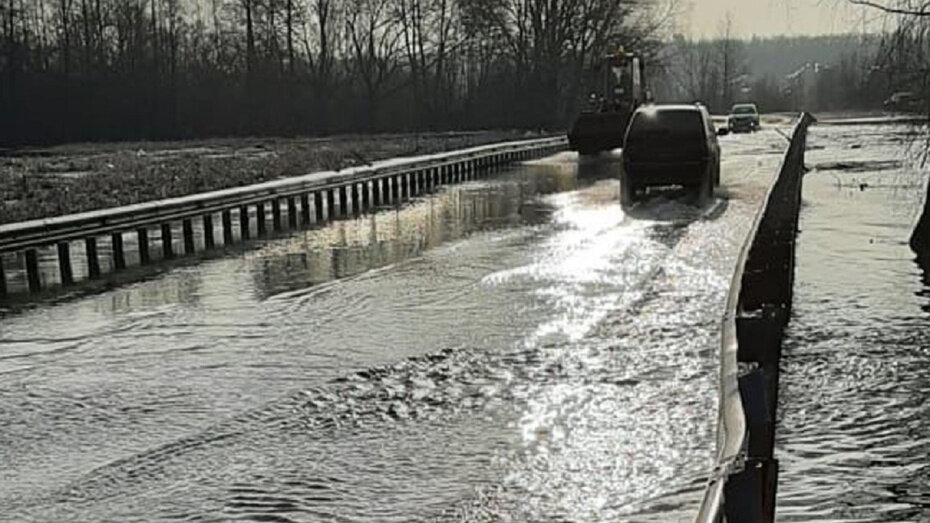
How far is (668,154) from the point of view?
80.1 ft

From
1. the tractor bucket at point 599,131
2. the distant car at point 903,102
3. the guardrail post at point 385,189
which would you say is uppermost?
the distant car at point 903,102

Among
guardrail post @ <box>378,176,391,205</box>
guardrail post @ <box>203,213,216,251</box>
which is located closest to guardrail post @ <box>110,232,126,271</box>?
guardrail post @ <box>203,213,216,251</box>

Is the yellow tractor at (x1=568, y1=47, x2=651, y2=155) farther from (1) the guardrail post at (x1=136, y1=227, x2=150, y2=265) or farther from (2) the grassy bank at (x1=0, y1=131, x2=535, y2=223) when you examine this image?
(1) the guardrail post at (x1=136, y1=227, x2=150, y2=265)

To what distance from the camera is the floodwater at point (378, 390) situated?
6652 mm

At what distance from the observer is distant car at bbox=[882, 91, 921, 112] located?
44.3 ft

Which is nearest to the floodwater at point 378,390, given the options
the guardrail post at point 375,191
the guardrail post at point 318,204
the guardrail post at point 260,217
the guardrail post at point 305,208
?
the guardrail post at point 260,217

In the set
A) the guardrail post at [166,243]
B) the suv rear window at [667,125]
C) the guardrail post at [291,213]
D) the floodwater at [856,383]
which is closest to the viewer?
the floodwater at [856,383]

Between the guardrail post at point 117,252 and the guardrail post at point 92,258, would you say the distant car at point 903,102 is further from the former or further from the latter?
the guardrail post at point 117,252

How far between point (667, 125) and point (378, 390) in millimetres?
17167

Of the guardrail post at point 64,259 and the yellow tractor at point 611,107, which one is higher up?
the yellow tractor at point 611,107

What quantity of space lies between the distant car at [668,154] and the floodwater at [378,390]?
24.7ft

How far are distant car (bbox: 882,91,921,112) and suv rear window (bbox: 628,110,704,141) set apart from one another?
10510 millimetres

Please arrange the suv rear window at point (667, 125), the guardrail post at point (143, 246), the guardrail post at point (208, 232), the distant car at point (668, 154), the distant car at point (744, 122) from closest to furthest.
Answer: the guardrail post at point (143, 246)
the guardrail post at point (208, 232)
the distant car at point (668, 154)
the suv rear window at point (667, 125)
the distant car at point (744, 122)

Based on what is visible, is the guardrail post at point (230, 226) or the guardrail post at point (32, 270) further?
the guardrail post at point (230, 226)
